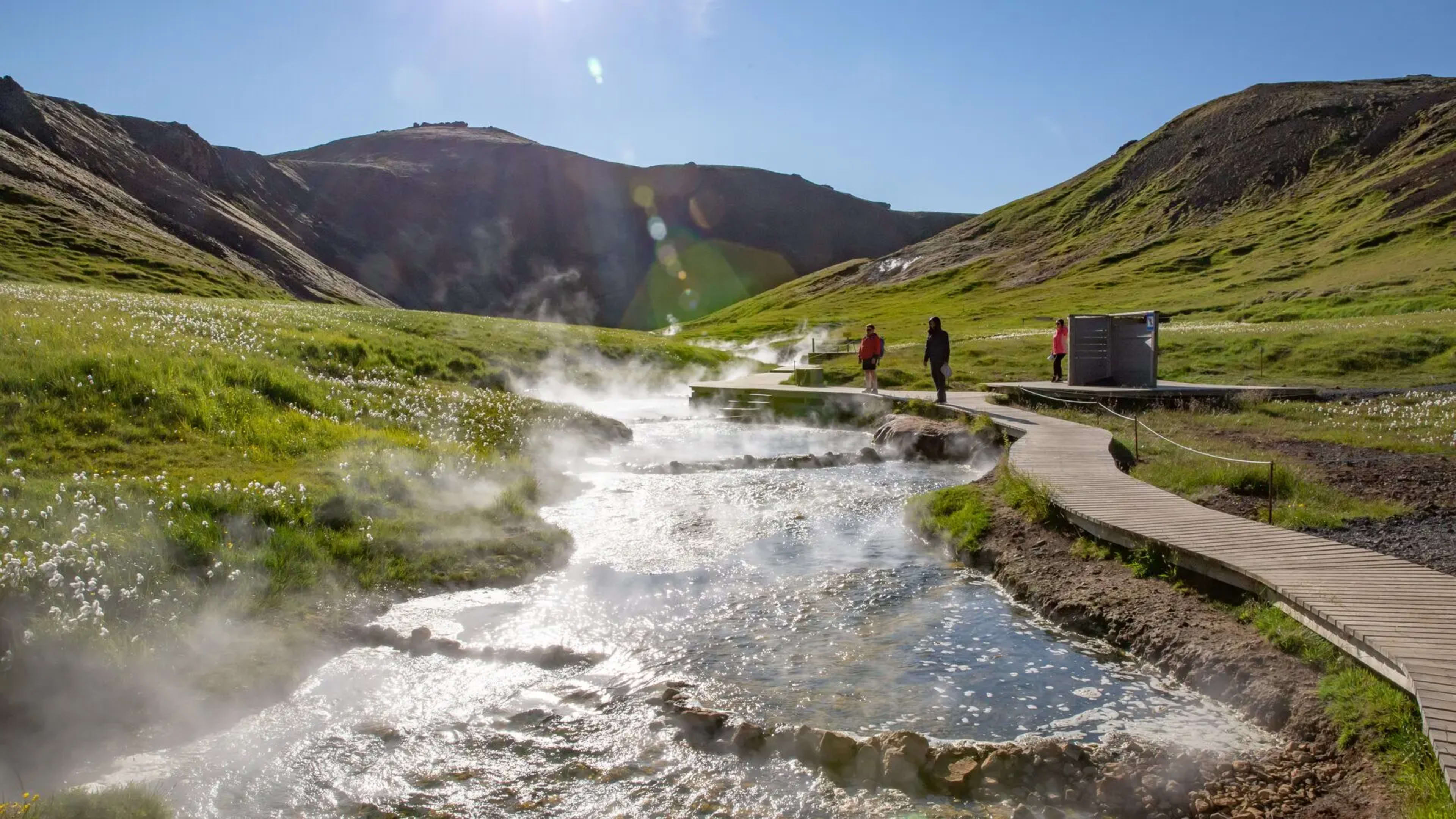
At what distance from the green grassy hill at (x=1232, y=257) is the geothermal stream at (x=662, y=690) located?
89.3ft

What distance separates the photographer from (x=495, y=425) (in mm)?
19891

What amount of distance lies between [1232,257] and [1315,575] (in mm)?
105031

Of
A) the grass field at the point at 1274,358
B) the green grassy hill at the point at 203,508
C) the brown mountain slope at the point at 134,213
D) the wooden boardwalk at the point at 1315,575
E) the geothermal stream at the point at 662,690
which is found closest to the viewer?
the wooden boardwalk at the point at 1315,575

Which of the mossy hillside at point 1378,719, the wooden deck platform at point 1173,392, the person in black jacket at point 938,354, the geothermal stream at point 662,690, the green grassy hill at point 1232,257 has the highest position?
the green grassy hill at point 1232,257

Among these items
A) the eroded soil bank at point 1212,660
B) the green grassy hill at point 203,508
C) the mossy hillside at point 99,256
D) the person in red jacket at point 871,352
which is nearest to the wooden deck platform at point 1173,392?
the person in red jacket at point 871,352

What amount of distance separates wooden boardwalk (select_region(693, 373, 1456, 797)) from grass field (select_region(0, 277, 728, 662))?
754 cm

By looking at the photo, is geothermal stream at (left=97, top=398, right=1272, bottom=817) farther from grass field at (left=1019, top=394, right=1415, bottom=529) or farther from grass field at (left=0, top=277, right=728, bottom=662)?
grass field at (left=1019, top=394, right=1415, bottom=529)

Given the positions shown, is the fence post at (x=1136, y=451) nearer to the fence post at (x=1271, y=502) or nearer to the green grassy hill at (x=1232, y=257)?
the fence post at (x=1271, y=502)

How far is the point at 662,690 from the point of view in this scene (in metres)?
8.30

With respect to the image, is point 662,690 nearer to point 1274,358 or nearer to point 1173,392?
point 1173,392

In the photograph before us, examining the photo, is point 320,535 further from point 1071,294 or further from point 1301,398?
point 1071,294

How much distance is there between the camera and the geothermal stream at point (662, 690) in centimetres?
659

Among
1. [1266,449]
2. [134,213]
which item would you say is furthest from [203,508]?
[134,213]

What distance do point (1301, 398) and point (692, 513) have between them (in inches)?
756
